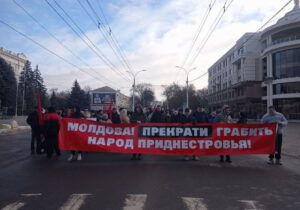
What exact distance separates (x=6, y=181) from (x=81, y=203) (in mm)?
3108

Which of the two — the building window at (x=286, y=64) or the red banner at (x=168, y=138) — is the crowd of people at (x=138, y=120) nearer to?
the red banner at (x=168, y=138)

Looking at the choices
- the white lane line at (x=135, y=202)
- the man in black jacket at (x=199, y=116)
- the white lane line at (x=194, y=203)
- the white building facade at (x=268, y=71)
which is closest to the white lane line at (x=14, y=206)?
the white lane line at (x=135, y=202)

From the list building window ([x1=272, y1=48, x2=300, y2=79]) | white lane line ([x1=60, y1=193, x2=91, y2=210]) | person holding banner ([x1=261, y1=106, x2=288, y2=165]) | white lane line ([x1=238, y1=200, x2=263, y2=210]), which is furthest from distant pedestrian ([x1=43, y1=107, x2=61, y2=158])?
building window ([x1=272, y1=48, x2=300, y2=79])

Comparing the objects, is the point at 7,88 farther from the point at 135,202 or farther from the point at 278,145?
the point at 135,202

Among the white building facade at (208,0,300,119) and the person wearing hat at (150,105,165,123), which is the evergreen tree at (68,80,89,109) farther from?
the person wearing hat at (150,105,165,123)

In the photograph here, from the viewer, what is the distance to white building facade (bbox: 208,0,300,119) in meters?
73.2

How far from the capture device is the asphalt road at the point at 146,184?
7.40 m

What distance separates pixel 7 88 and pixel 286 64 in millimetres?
58824

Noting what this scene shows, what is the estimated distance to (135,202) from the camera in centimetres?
746

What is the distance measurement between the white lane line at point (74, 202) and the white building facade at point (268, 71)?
58533 millimetres

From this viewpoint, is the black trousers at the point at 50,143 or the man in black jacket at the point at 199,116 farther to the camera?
the man in black jacket at the point at 199,116

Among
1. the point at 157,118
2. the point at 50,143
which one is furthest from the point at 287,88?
the point at 50,143

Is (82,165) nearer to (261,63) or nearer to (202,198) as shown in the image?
(202,198)

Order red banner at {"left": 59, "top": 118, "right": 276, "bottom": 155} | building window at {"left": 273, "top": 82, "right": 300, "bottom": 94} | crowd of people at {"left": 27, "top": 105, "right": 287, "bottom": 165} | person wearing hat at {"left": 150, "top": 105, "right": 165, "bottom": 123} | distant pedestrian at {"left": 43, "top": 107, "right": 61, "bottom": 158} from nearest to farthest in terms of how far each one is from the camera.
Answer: red banner at {"left": 59, "top": 118, "right": 276, "bottom": 155}
crowd of people at {"left": 27, "top": 105, "right": 287, "bottom": 165}
distant pedestrian at {"left": 43, "top": 107, "right": 61, "bottom": 158}
person wearing hat at {"left": 150, "top": 105, "right": 165, "bottom": 123}
building window at {"left": 273, "top": 82, "right": 300, "bottom": 94}
